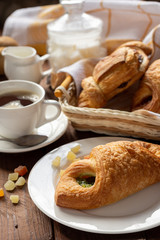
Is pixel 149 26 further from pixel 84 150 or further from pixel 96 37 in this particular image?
pixel 84 150

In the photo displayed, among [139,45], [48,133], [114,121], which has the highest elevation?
[139,45]

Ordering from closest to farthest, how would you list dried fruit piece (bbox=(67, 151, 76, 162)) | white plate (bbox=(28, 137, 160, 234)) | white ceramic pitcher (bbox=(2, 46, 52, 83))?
white plate (bbox=(28, 137, 160, 234)) → dried fruit piece (bbox=(67, 151, 76, 162)) → white ceramic pitcher (bbox=(2, 46, 52, 83))

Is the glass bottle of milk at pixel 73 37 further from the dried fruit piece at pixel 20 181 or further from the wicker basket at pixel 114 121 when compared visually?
the dried fruit piece at pixel 20 181

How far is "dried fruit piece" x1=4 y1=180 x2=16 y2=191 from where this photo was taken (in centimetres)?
100

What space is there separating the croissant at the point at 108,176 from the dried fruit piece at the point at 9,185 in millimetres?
167

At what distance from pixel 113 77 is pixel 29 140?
1.20 feet

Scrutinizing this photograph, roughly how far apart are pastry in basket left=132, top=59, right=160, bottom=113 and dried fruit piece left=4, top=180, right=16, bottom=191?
0.51 m

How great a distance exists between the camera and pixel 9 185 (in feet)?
3.31

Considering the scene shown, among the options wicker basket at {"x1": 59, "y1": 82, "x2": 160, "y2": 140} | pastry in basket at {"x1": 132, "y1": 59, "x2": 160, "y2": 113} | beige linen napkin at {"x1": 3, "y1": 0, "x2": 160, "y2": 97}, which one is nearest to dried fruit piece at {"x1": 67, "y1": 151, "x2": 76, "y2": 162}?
wicker basket at {"x1": 59, "y1": 82, "x2": 160, "y2": 140}

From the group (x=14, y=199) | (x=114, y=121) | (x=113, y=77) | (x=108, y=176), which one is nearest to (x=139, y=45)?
(x=113, y=77)

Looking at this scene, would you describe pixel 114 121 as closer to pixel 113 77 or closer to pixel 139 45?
pixel 113 77

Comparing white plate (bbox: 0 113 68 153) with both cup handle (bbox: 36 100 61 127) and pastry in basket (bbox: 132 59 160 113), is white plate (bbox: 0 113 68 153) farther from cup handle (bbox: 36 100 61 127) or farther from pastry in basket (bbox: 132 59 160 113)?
pastry in basket (bbox: 132 59 160 113)

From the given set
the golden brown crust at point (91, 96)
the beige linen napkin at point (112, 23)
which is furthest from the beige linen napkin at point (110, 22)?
the golden brown crust at point (91, 96)

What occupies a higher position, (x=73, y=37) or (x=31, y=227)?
(x=73, y=37)
